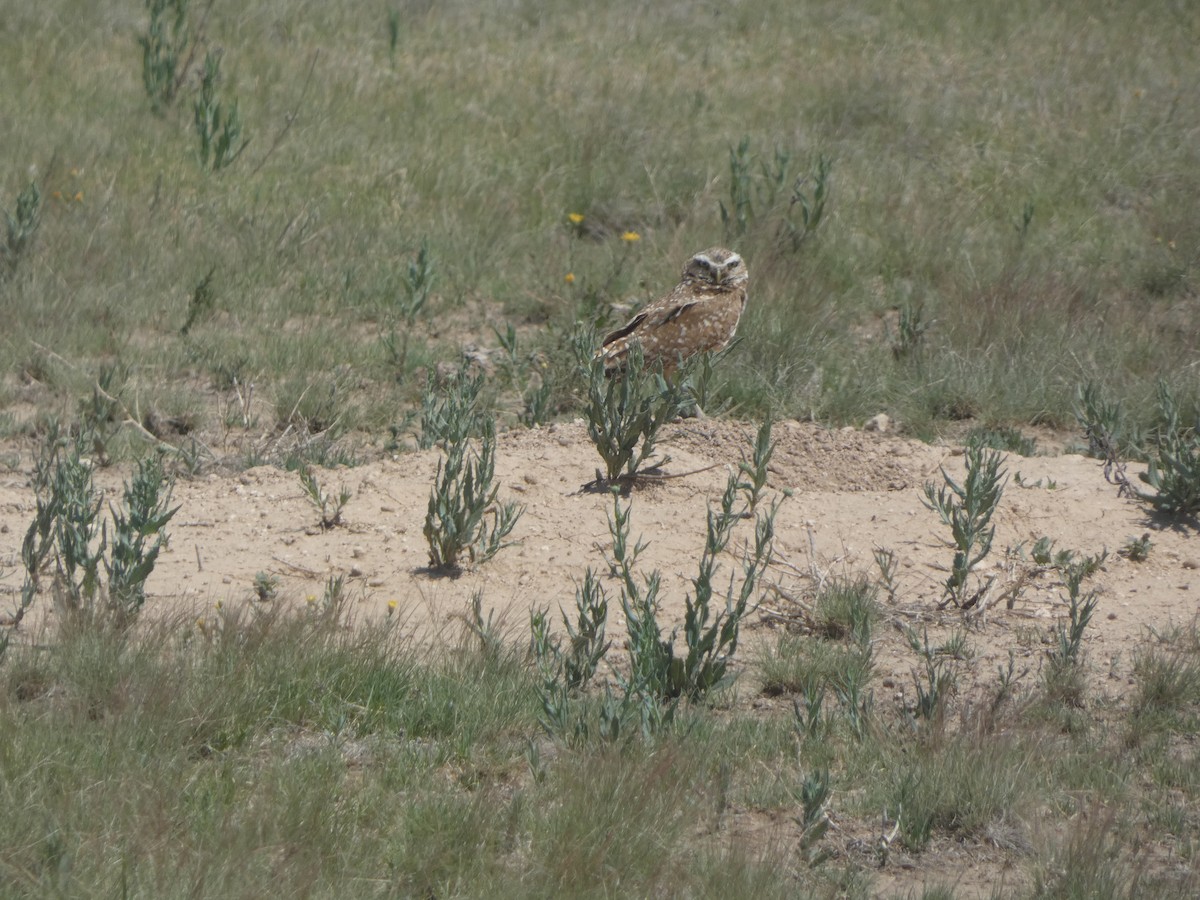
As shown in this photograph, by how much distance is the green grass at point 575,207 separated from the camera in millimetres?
8078

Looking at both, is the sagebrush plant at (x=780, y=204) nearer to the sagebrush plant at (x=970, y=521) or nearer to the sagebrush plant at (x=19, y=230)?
the sagebrush plant at (x=970, y=521)

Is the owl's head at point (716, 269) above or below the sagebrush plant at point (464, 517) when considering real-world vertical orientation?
above

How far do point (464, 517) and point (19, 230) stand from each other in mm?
4507

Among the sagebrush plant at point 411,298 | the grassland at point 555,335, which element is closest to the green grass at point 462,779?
the grassland at point 555,335

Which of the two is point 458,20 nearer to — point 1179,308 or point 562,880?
point 1179,308

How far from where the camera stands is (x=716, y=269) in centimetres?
787

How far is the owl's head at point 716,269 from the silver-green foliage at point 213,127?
365 centimetres

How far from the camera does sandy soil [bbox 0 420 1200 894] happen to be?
5.39 metres

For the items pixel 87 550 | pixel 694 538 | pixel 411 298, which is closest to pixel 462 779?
pixel 87 550

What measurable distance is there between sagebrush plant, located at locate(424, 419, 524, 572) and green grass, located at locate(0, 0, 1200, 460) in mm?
2045

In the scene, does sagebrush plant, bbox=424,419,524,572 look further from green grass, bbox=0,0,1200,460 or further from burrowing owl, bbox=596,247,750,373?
green grass, bbox=0,0,1200,460

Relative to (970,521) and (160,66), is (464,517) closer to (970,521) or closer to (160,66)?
(970,521)

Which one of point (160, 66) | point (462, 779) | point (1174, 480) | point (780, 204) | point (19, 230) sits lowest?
point (462, 779)

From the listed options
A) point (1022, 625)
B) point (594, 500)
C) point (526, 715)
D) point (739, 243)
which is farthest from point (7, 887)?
point (739, 243)
